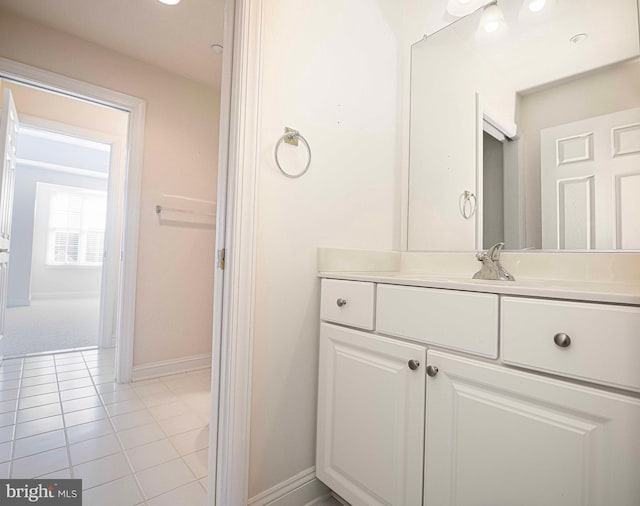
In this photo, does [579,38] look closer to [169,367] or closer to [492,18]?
[492,18]

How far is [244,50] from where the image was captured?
1.04 metres

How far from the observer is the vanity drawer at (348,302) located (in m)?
1.04

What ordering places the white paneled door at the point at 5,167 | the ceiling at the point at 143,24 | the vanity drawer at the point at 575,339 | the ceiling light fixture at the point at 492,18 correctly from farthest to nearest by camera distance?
1. the white paneled door at the point at 5,167
2. the ceiling at the point at 143,24
3. the ceiling light fixture at the point at 492,18
4. the vanity drawer at the point at 575,339

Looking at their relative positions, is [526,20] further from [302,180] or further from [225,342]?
[225,342]

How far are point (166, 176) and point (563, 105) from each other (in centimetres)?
252

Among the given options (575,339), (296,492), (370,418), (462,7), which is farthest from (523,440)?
(462,7)

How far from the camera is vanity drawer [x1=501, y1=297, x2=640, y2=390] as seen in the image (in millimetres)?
586

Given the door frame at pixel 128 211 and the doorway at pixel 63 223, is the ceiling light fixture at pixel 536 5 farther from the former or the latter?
the doorway at pixel 63 223

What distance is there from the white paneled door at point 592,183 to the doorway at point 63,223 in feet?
10.7

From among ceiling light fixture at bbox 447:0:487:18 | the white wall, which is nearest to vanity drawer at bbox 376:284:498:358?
the white wall

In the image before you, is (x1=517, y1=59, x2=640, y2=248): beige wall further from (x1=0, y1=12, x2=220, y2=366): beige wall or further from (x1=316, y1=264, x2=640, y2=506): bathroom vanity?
(x1=0, y1=12, x2=220, y2=366): beige wall

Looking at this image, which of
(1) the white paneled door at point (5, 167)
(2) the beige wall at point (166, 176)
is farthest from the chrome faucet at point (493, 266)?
(1) the white paneled door at point (5, 167)

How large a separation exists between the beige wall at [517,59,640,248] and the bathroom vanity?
16.9 inches

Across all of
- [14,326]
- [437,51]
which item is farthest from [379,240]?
[14,326]
